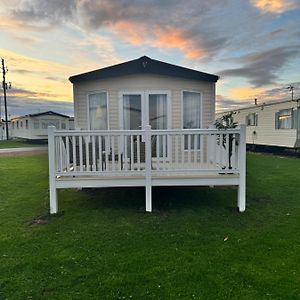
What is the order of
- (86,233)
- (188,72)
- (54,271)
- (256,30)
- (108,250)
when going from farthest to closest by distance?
(256,30), (188,72), (86,233), (108,250), (54,271)

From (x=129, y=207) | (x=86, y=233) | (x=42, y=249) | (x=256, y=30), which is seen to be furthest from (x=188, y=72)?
(x=256, y=30)

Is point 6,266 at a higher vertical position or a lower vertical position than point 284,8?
lower

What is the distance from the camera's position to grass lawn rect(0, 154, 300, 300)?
276 cm

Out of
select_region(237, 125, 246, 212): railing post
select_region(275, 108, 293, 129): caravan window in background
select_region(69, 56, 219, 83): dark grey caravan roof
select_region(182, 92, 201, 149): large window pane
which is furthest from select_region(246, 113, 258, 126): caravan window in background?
select_region(237, 125, 246, 212): railing post

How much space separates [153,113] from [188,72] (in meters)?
1.27

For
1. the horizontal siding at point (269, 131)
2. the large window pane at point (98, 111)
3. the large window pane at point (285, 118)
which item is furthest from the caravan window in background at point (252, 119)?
the large window pane at point (98, 111)

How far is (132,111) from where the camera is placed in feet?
22.7

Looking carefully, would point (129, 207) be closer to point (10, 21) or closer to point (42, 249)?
point (42, 249)

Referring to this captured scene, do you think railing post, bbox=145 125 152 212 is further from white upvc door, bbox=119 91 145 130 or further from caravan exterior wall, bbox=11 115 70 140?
caravan exterior wall, bbox=11 115 70 140

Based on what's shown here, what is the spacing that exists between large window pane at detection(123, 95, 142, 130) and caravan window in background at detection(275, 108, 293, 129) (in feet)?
34.6

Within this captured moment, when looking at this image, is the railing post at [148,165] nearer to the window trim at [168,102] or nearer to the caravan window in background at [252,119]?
the window trim at [168,102]

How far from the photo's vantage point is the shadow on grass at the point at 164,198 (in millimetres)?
5613

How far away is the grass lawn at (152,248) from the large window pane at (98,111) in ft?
5.73

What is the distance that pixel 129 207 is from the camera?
557cm
